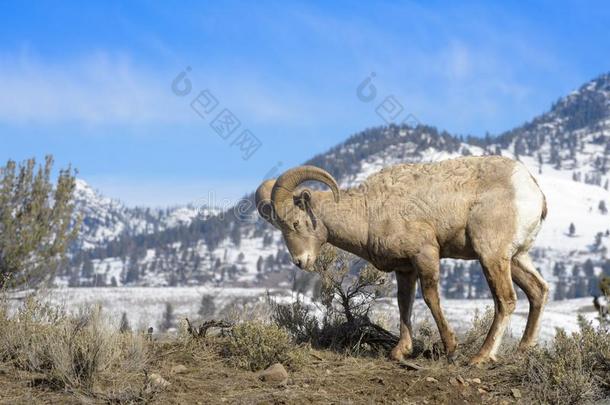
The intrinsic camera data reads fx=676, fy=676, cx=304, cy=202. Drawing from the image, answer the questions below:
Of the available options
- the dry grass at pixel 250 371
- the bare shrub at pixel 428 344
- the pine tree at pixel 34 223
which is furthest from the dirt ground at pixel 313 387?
the pine tree at pixel 34 223

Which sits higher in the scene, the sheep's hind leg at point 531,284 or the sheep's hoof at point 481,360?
the sheep's hind leg at point 531,284

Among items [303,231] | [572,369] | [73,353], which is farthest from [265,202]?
[572,369]

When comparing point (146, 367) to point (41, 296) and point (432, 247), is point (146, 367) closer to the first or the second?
point (41, 296)

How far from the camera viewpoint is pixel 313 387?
798cm

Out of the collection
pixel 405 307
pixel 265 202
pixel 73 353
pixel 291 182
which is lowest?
pixel 73 353

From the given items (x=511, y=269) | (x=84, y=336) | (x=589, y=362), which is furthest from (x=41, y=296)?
(x=589, y=362)

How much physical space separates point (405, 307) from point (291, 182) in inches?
98.2

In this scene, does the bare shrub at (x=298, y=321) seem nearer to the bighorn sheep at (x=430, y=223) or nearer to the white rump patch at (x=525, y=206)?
the bighorn sheep at (x=430, y=223)

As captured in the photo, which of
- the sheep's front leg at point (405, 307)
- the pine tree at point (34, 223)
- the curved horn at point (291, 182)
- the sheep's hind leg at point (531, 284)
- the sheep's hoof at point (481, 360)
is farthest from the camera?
the pine tree at point (34, 223)

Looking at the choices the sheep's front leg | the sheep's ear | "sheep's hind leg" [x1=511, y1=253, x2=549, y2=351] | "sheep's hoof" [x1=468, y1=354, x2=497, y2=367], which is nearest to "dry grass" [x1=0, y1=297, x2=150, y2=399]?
the sheep's ear

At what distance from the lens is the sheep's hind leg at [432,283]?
9094 mm

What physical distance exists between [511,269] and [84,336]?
593 cm

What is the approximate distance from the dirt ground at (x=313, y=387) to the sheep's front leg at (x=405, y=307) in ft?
2.03

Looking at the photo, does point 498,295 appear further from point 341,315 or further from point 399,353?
point 341,315
